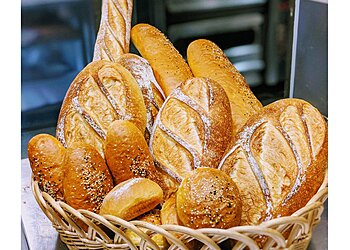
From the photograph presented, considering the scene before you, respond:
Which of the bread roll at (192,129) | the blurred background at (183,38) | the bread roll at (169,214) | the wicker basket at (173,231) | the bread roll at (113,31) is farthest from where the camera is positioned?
the blurred background at (183,38)

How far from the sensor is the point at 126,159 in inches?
33.7

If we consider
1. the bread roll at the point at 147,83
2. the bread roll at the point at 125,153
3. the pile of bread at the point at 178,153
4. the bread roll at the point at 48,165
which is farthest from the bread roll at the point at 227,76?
the bread roll at the point at 48,165

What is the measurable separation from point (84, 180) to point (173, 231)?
0.20 meters

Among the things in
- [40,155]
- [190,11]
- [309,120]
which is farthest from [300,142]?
[190,11]

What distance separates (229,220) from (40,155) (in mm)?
356

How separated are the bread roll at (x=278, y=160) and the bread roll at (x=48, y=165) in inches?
11.4

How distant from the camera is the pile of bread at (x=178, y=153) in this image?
78cm

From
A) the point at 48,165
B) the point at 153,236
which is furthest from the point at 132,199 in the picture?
the point at 48,165

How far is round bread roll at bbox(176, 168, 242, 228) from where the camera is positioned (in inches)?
28.9

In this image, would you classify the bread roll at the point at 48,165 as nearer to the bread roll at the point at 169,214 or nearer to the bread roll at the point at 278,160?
the bread roll at the point at 169,214

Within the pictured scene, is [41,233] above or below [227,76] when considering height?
below

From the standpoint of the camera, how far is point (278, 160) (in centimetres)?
84

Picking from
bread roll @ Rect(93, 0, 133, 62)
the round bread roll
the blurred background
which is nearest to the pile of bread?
the round bread roll

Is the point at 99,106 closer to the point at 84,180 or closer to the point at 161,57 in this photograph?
the point at 84,180
